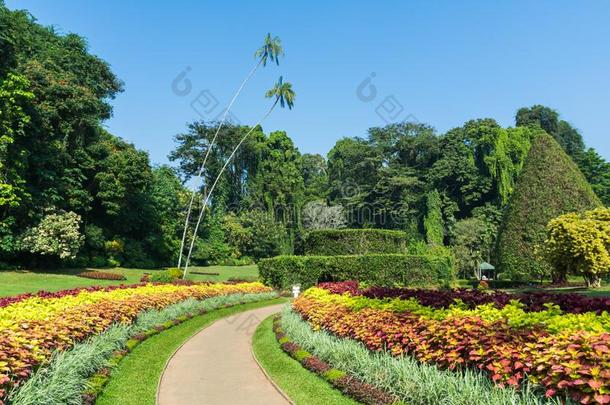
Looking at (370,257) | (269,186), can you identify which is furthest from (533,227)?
(269,186)

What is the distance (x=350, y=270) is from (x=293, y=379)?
68.2 feet

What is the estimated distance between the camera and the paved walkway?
753cm

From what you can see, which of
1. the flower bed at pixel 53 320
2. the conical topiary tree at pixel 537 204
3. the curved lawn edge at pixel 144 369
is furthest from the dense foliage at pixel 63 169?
the conical topiary tree at pixel 537 204

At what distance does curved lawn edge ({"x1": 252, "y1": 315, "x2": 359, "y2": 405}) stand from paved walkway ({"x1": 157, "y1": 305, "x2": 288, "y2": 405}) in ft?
0.57

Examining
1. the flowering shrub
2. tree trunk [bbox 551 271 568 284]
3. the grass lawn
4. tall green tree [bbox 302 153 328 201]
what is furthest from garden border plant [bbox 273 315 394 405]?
tall green tree [bbox 302 153 328 201]

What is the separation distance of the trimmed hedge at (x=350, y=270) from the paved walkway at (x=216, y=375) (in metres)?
15.7

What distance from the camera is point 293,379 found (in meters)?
8.60

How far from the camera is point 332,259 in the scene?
29.6 metres

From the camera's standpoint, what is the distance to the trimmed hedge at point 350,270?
29234 millimetres

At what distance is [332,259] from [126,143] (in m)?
25.0

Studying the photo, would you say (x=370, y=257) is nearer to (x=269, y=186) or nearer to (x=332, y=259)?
(x=332, y=259)

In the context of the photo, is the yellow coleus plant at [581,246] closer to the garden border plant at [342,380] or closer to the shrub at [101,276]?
the garden border plant at [342,380]

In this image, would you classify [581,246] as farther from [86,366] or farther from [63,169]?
[63,169]

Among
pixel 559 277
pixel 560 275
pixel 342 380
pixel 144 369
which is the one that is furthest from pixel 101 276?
pixel 559 277
